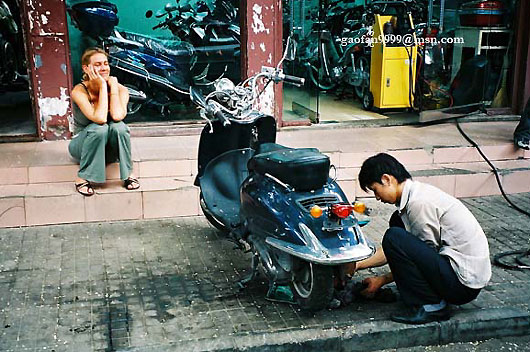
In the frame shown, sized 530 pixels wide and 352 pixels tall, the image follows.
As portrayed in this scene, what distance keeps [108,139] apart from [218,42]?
2.49 m

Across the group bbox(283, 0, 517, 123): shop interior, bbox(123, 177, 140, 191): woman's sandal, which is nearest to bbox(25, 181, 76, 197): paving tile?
bbox(123, 177, 140, 191): woman's sandal

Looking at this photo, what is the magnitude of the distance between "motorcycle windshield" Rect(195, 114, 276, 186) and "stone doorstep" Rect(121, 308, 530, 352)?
1674mm

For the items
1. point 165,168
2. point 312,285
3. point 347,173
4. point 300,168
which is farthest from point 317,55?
point 312,285

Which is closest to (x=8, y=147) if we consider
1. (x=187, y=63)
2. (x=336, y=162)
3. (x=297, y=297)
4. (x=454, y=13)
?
(x=187, y=63)

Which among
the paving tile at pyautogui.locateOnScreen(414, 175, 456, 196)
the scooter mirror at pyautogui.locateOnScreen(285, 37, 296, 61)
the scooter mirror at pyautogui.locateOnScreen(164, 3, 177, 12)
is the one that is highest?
the scooter mirror at pyautogui.locateOnScreen(164, 3, 177, 12)

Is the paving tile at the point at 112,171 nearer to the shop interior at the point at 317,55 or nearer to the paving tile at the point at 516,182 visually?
the shop interior at the point at 317,55

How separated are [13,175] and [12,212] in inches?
22.4

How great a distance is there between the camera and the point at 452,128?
792 cm

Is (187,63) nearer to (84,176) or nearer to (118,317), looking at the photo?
(84,176)

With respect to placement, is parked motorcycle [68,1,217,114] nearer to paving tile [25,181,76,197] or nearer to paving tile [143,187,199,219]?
paving tile [25,181,76,197]

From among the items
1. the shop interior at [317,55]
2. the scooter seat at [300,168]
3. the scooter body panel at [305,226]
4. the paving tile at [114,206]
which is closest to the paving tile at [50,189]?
the paving tile at [114,206]

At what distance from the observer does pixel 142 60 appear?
7.48 metres

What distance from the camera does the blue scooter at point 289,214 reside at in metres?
3.58

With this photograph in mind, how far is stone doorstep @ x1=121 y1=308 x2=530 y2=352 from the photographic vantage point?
352cm
